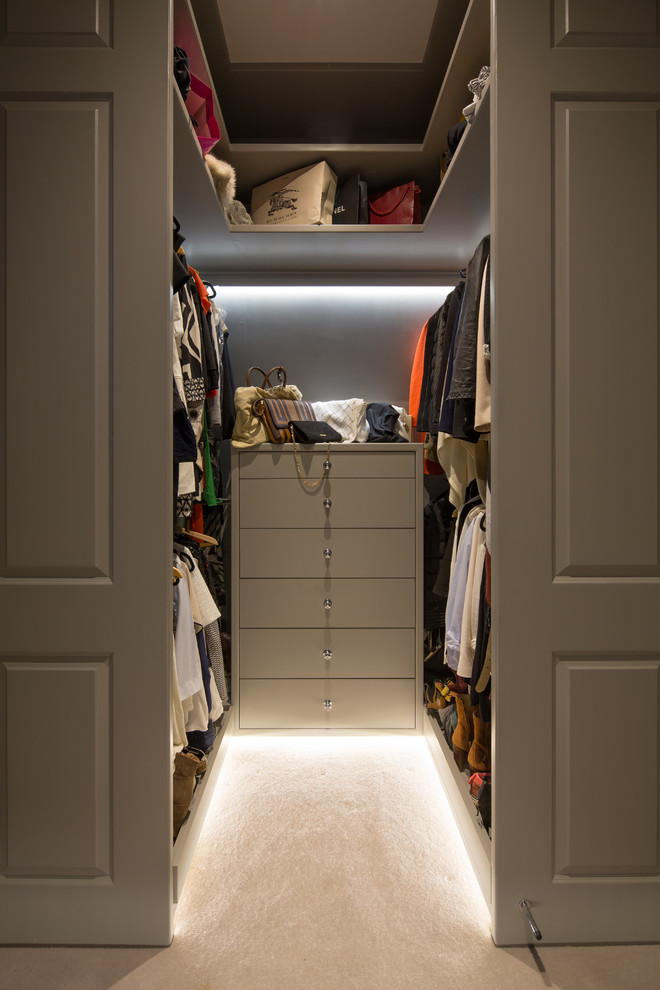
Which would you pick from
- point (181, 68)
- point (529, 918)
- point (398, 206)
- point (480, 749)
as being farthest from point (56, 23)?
point (529, 918)

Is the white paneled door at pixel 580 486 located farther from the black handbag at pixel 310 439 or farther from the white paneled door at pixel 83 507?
the black handbag at pixel 310 439

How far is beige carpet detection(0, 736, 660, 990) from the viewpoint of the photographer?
1263 mm

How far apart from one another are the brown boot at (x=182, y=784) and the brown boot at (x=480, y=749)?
895mm

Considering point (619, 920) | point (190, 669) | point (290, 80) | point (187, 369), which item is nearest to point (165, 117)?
point (187, 369)

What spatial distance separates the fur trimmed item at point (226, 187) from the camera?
2.05 meters

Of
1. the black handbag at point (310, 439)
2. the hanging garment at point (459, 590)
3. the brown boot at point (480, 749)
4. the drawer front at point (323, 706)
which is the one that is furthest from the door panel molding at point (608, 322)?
the drawer front at point (323, 706)

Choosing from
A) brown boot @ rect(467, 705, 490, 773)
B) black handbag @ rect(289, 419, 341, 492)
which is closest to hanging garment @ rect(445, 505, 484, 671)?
brown boot @ rect(467, 705, 490, 773)

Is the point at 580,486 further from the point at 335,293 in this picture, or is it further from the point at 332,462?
the point at 335,293

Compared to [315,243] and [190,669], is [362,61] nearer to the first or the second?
[315,243]

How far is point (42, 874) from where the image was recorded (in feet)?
4.44

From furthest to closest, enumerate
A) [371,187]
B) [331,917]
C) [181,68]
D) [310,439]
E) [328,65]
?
[371,187], [310,439], [328,65], [181,68], [331,917]

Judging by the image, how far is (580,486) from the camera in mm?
1363

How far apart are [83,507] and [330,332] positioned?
6.14 ft

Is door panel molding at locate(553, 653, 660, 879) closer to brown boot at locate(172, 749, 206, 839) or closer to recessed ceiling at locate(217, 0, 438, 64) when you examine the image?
brown boot at locate(172, 749, 206, 839)
